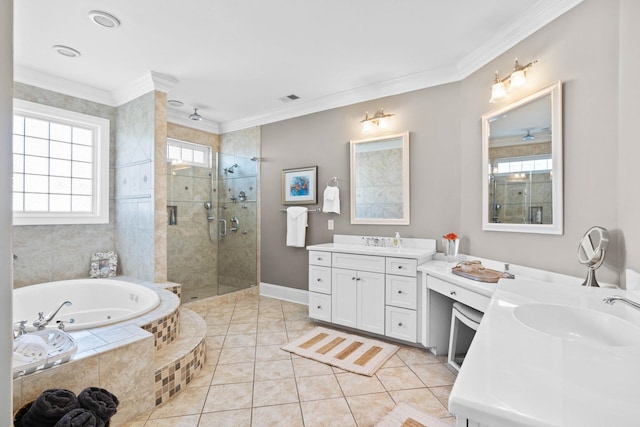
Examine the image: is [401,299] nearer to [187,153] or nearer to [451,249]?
[451,249]

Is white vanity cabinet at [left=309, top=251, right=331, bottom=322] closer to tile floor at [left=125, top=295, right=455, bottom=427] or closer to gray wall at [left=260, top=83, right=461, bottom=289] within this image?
tile floor at [left=125, top=295, right=455, bottom=427]

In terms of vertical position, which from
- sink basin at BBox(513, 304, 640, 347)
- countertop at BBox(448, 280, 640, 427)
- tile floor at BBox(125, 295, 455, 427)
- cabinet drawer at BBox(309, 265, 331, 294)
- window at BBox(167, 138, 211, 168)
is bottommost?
tile floor at BBox(125, 295, 455, 427)

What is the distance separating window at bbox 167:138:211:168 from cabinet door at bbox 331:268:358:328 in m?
2.56

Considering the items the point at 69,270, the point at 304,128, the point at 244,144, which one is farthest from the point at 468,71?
the point at 69,270

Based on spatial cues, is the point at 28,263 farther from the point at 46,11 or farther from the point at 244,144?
the point at 244,144

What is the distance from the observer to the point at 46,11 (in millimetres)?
2105

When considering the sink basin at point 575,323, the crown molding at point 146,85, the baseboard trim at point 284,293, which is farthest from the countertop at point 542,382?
the crown molding at point 146,85

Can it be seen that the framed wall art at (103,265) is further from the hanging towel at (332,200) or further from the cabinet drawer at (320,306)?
the hanging towel at (332,200)

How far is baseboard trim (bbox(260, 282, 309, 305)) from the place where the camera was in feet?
12.7

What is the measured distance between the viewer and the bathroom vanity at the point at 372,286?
2602 millimetres

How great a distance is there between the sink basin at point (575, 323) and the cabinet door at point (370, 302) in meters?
1.65

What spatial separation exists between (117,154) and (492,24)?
3.88 m

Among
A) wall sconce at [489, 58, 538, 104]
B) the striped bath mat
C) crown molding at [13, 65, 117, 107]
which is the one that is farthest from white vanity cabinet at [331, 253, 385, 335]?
crown molding at [13, 65, 117, 107]

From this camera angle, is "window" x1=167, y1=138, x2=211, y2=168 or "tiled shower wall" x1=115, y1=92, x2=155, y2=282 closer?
"tiled shower wall" x1=115, y1=92, x2=155, y2=282
